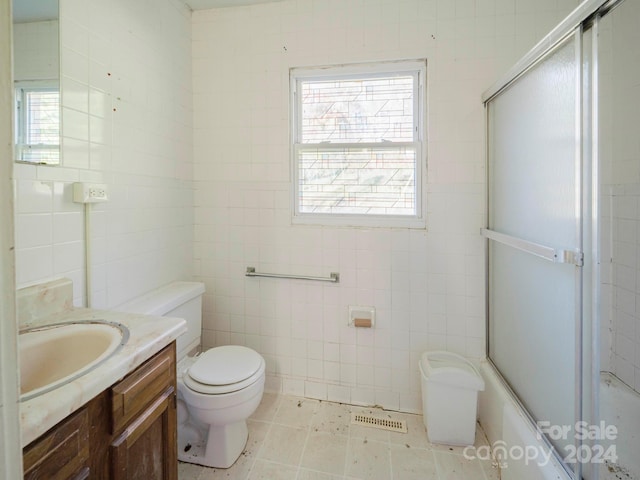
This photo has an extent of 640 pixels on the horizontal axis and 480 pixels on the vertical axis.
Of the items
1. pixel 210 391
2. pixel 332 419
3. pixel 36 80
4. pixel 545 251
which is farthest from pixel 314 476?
pixel 36 80

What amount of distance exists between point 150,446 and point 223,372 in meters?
0.49

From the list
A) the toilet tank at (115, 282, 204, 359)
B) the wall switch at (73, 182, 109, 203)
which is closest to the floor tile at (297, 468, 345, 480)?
the toilet tank at (115, 282, 204, 359)

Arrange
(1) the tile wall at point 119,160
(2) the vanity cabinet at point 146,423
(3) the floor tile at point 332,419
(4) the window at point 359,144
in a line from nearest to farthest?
1. (2) the vanity cabinet at point 146,423
2. (1) the tile wall at point 119,160
3. (3) the floor tile at point 332,419
4. (4) the window at point 359,144

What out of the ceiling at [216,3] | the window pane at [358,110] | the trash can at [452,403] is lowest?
the trash can at [452,403]

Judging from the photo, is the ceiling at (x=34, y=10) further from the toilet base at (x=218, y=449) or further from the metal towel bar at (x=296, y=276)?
the toilet base at (x=218, y=449)

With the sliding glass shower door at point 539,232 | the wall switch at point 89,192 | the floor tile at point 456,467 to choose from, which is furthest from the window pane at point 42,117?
the floor tile at point 456,467

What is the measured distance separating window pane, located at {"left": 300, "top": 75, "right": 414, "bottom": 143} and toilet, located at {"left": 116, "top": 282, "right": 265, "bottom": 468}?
1337mm

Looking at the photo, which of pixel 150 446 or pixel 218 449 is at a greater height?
pixel 150 446

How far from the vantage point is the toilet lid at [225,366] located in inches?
55.9

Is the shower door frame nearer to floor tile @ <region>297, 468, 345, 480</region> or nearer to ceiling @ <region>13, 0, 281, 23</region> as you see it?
floor tile @ <region>297, 468, 345, 480</region>

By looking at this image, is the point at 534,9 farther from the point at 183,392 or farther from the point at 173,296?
the point at 183,392

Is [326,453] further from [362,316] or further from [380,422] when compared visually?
[362,316]

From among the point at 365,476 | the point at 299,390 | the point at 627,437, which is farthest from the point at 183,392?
the point at 627,437

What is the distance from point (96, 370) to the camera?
0.78 metres
